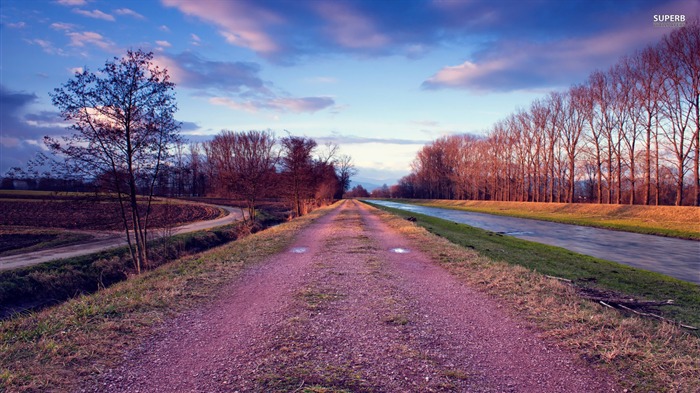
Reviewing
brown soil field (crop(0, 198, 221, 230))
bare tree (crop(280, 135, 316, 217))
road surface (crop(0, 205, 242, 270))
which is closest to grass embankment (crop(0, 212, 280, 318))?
road surface (crop(0, 205, 242, 270))

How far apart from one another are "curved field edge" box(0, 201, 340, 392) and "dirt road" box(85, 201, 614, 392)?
0.29 metres

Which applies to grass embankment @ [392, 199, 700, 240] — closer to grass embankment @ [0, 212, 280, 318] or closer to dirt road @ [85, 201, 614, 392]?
dirt road @ [85, 201, 614, 392]

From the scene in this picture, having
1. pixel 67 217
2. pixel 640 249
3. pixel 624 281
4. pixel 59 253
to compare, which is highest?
pixel 67 217

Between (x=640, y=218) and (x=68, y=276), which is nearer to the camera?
(x=68, y=276)

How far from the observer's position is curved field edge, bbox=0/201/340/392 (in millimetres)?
3637

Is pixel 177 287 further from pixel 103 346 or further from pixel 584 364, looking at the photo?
pixel 584 364

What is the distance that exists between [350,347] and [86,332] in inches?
129

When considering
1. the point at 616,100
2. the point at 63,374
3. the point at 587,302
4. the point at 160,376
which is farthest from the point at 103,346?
the point at 616,100

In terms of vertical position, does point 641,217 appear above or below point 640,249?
above

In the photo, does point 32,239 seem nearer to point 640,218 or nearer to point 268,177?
point 268,177

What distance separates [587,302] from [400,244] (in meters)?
7.54

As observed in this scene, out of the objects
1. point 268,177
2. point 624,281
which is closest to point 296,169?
point 268,177

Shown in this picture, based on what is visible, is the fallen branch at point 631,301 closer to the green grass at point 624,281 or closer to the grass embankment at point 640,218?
the green grass at point 624,281

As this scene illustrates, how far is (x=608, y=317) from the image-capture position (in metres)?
5.23
